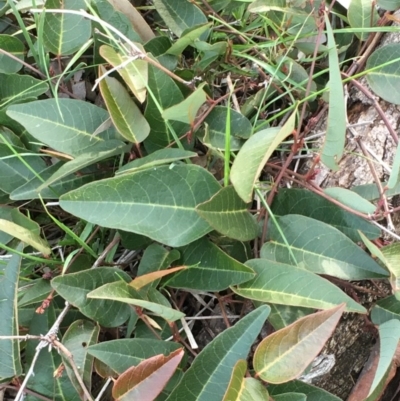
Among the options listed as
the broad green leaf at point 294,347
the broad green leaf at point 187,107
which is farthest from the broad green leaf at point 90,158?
the broad green leaf at point 294,347

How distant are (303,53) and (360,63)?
0.10 meters

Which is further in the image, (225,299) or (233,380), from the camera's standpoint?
(225,299)

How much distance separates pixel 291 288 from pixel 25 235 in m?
0.39

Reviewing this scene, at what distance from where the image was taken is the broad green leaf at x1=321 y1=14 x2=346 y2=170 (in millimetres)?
567

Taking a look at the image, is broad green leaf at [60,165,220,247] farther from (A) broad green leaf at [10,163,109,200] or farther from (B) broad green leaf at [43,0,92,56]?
(B) broad green leaf at [43,0,92,56]

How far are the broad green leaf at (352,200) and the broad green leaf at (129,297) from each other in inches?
10.4

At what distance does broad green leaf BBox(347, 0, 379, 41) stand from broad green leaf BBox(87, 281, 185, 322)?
1.77 ft

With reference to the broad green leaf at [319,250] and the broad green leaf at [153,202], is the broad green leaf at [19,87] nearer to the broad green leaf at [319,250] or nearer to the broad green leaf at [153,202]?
the broad green leaf at [153,202]

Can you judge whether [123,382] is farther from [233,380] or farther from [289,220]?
[289,220]

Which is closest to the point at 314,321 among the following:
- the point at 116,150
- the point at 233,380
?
the point at 233,380

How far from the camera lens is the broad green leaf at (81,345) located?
68 centimetres

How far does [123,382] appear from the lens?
581 mm

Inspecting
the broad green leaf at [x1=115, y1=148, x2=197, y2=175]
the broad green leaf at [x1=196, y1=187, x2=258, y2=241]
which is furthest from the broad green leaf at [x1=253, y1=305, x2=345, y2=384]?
the broad green leaf at [x1=115, y1=148, x2=197, y2=175]

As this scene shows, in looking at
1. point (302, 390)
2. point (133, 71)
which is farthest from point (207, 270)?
point (133, 71)
